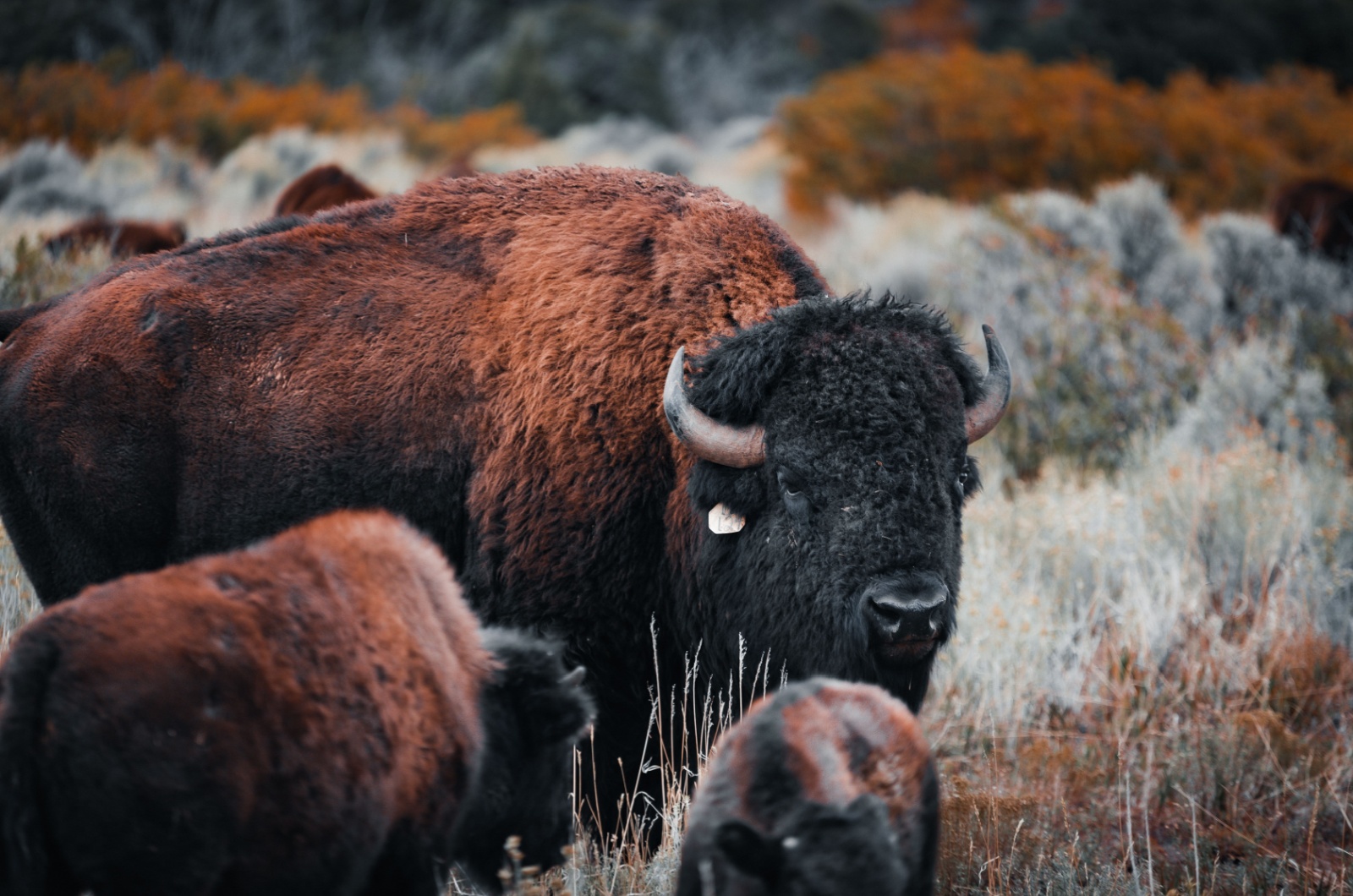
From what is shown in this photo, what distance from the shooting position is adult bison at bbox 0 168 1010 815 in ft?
13.0

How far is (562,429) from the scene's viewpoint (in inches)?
169

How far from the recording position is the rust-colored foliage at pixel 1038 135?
20.2 m

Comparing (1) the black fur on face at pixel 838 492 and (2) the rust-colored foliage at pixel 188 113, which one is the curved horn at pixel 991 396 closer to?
(1) the black fur on face at pixel 838 492

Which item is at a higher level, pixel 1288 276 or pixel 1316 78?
pixel 1316 78

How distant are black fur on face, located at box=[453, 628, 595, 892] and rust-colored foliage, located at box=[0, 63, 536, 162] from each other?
16.9 metres

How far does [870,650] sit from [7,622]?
3434mm

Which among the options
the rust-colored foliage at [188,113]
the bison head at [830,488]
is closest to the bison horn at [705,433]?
the bison head at [830,488]

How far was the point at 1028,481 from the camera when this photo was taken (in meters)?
9.07

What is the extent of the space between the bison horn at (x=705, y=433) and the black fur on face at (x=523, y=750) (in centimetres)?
103

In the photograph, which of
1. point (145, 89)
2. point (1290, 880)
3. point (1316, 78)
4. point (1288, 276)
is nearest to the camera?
point (1290, 880)

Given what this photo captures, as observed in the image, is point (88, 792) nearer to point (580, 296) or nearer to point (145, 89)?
point (580, 296)

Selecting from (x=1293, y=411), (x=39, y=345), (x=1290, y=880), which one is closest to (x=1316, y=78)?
(x=1293, y=411)

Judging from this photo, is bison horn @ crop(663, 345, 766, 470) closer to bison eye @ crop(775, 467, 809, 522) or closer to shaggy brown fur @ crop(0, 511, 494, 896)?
bison eye @ crop(775, 467, 809, 522)

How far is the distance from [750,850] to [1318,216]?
13.3 m
